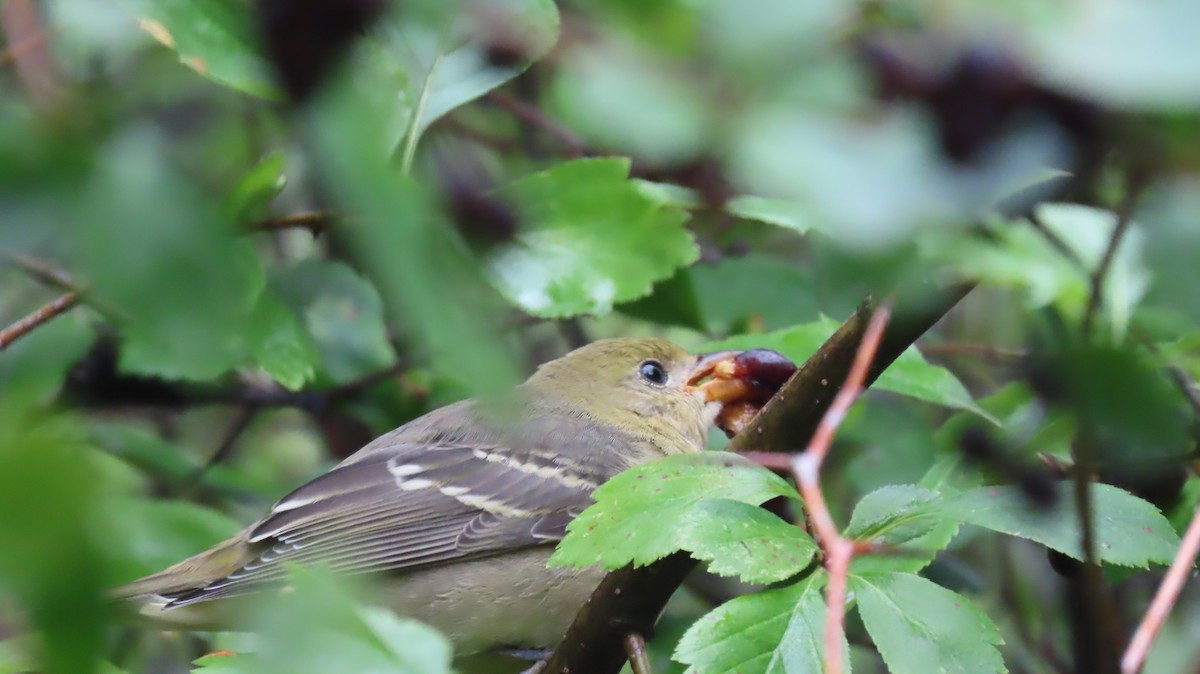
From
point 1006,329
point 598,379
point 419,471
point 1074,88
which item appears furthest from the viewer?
point 1006,329

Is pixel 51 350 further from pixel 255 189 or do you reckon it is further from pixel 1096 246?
pixel 1096 246

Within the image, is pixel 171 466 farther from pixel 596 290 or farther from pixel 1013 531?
pixel 1013 531

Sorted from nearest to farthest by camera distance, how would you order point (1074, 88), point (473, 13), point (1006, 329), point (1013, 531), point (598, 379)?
point (1074, 88), point (473, 13), point (1013, 531), point (598, 379), point (1006, 329)

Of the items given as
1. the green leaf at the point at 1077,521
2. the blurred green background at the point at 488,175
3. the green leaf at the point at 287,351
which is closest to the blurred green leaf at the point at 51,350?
the green leaf at the point at 287,351

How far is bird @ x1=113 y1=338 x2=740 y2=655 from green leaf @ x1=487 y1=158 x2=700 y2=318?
4.24ft

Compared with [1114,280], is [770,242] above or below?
below

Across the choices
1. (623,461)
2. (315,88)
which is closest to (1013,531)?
(315,88)

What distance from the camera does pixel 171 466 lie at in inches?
146

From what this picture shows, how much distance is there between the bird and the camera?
10.8 ft

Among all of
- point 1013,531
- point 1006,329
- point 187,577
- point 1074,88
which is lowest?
point 1006,329

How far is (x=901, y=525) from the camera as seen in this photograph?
197cm

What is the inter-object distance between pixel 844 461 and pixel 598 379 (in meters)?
0.91

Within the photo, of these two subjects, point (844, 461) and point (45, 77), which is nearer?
point (45, 77)

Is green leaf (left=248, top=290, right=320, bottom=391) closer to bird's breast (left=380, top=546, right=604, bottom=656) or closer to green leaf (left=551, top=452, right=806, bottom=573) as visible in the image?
green leaf (left=551, top=452, right=806, bottom=573)
